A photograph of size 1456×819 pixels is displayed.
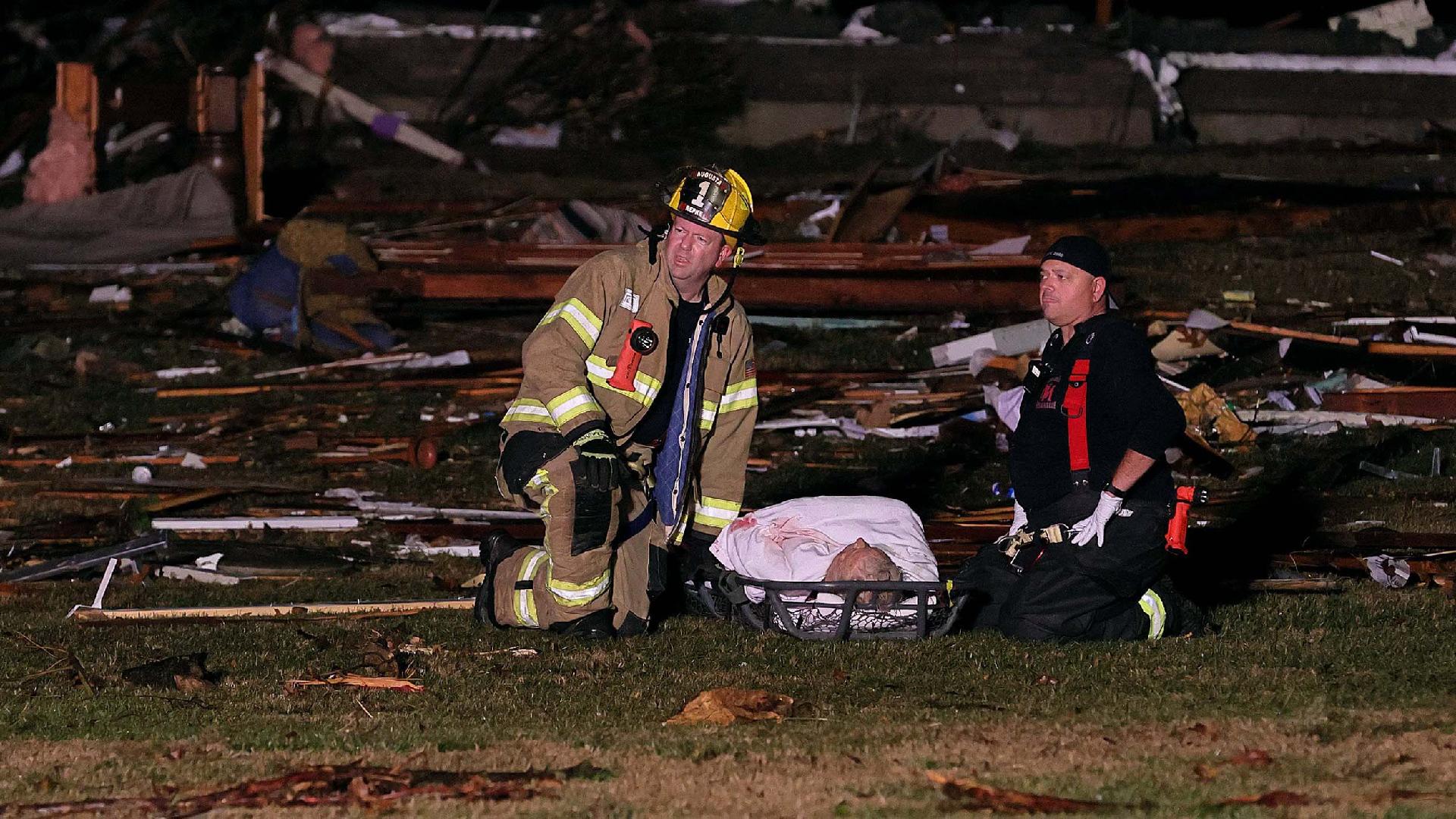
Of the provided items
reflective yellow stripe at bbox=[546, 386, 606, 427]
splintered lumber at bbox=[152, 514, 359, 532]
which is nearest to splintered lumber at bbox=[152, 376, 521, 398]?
splintered lumber at bbox=[152, 514, 359, 532]

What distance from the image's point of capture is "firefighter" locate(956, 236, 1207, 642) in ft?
20.6

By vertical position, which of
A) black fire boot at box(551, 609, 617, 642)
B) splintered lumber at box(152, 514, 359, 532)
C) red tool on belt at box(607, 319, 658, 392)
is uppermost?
red tool on belt at box(607, 319, 658, 392)

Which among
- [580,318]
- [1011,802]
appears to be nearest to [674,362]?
[580,318]

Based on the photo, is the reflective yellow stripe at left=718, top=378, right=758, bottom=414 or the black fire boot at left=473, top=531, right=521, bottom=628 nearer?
the black fire boot at left=473, top=531, right=521, bottom=628

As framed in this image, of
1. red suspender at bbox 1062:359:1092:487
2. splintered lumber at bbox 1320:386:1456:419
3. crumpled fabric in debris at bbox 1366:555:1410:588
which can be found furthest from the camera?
splintered lumber at bbox 1320:386:1456:419

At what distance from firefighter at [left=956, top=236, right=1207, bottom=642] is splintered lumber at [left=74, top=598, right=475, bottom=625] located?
2.31 m

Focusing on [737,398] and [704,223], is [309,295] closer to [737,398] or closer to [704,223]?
[737,398]

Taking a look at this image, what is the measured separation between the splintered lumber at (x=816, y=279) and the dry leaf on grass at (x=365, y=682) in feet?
24.7

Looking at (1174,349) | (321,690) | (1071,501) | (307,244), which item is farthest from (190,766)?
(307,244)

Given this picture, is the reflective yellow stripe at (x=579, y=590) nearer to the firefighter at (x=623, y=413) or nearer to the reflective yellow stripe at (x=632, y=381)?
the firefighter at (x=623, y=413)

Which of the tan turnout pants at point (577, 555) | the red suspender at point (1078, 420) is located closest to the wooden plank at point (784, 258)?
the tan turnout pants at point (577, 555)

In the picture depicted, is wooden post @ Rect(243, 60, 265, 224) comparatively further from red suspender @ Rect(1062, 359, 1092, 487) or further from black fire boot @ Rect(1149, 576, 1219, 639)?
black fire boot @ Rect(1149, 576, 1219, 639)

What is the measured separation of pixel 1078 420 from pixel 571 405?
1.79m

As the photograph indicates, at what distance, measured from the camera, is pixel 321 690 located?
19.2ft
